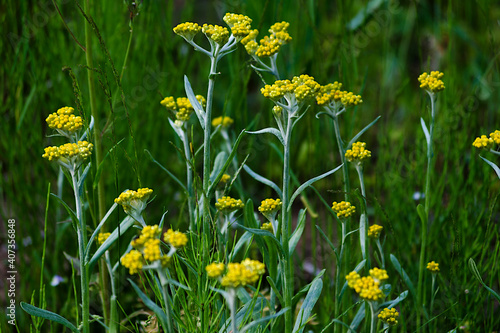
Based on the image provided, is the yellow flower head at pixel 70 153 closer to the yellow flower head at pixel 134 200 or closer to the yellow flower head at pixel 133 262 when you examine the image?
the yellow flower head at pixel 134 200

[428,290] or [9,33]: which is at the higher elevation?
[9,33]

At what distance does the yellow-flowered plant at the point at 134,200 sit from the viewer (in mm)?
922

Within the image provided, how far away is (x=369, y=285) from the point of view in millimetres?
823

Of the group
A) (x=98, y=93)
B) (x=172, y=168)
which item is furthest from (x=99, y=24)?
(x=172, y=168)

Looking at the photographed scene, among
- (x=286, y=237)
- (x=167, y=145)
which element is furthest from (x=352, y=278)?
(x=167, y=145)

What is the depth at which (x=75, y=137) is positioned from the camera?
0.99m

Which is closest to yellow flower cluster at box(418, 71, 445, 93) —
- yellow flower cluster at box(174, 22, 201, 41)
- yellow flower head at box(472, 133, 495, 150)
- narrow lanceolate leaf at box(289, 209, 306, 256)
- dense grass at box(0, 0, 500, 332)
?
yellow flower head at box(472, 133, 495, 150)

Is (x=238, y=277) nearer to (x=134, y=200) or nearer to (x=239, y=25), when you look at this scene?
(x=134, y=200)

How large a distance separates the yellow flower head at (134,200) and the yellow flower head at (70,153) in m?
0.09

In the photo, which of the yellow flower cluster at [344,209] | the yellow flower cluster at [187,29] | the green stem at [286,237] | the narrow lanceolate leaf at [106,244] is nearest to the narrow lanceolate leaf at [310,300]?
the green stem at [286,237]

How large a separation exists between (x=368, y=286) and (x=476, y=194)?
27.8 inches

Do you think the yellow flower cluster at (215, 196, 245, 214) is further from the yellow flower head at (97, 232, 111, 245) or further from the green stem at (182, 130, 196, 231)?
the yellow flower head at (97, 232, 111, 245)

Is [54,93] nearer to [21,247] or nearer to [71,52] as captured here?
[71,52]

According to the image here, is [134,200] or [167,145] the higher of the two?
[134,200]
